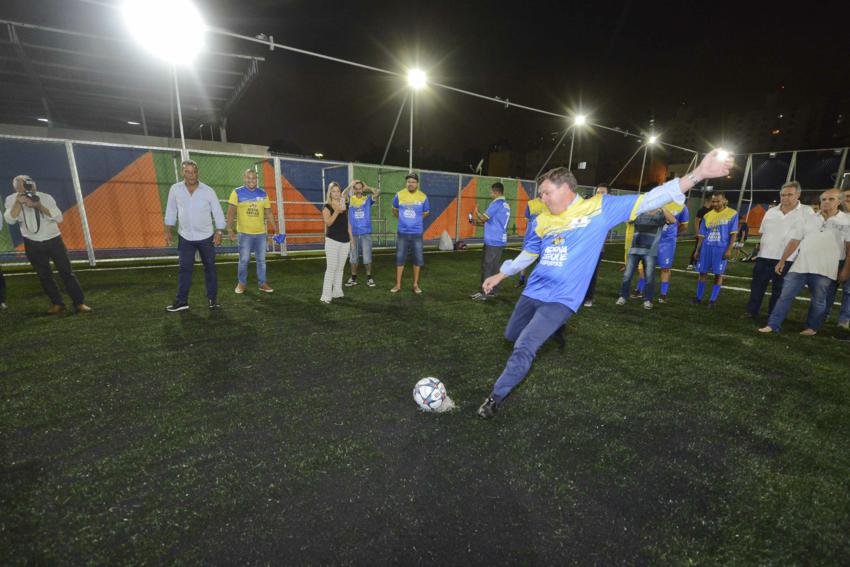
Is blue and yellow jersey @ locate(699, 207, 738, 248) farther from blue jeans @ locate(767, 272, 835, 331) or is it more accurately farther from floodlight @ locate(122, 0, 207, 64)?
floodlight @ locate(122, 0, 207, 64)

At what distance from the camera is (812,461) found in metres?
2.65

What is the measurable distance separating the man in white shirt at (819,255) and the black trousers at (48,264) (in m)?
10.7

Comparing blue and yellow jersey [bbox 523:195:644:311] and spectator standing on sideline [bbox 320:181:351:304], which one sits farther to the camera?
spectator standing on sideline [bbox 320:181:351:304]

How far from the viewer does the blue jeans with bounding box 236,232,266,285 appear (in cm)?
686

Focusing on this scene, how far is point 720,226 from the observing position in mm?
6734

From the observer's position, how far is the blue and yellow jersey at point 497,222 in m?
6.62

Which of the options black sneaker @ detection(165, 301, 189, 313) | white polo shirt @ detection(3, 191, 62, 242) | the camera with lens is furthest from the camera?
black sneaker @ detection(165, 301, 189, 313)

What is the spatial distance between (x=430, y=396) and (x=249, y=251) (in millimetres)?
5387

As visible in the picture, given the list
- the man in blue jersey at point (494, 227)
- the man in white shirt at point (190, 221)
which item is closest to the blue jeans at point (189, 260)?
the man in white shirt at point (190, 221)

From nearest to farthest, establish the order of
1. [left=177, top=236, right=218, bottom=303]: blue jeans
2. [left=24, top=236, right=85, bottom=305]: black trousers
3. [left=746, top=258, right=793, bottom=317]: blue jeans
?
[left=24, top=236, right=85, bottom=305]: black trousers → [left=177, top=236, right=218, bottom=303]: blue jeans → [left=746, top=258, right=793, bottom=317]: blue jeans

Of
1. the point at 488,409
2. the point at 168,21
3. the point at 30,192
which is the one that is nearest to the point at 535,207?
the point at 488,409

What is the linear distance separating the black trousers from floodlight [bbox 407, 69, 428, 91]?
1087 cm

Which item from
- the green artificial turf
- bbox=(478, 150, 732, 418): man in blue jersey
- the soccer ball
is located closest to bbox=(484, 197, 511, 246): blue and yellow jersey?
the green artificial turf

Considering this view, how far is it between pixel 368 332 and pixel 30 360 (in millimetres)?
3720
